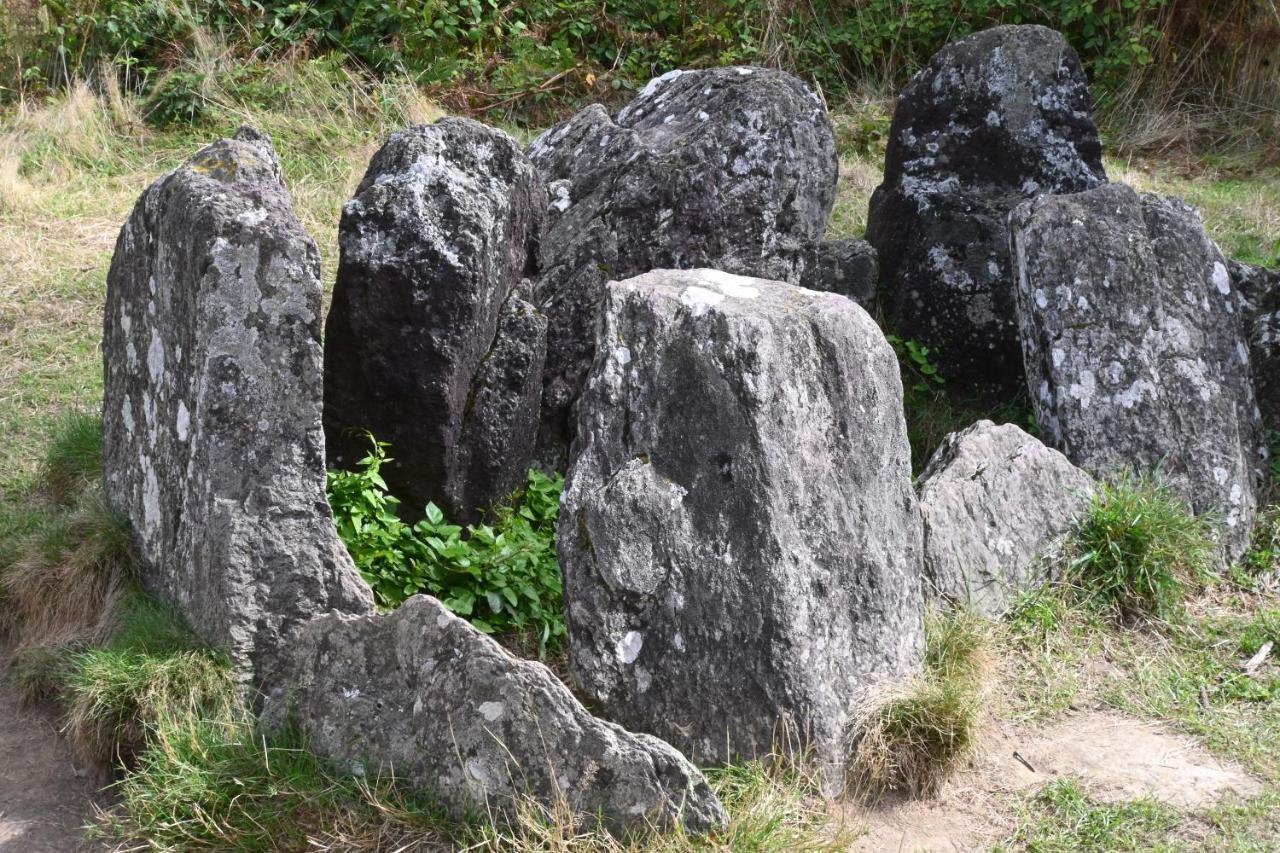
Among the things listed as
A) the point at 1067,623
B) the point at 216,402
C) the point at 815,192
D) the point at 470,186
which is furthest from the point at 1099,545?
the point at 216,402

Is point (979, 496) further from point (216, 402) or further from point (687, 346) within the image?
point (216, 402)

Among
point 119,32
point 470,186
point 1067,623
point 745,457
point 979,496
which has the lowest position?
point 1067,623

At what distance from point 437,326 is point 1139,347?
285 cm

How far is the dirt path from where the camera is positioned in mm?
3848

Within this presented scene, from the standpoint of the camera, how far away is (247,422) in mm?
4008

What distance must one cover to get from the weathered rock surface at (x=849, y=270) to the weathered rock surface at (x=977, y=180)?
0.71ft

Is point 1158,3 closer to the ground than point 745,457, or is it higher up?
higher up

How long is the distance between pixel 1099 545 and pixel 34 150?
24.2ft

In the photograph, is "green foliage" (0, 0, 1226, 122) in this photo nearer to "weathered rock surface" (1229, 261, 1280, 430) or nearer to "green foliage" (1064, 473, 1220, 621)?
"weathered rock surface" (1229, 261, 1280, 430)

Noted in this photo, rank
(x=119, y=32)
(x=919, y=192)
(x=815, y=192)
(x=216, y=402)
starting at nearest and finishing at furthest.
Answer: (x=216, y=402)
(x=815, y=192)
(x=919, y=192)
(x=119, y=32)

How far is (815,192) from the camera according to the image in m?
6.28

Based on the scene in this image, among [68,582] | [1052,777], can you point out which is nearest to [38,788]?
[68,582]

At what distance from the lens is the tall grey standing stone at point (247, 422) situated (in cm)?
399

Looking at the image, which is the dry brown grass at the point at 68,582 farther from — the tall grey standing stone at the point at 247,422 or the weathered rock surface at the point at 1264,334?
the weathered rock surface at the point at 1264,334
